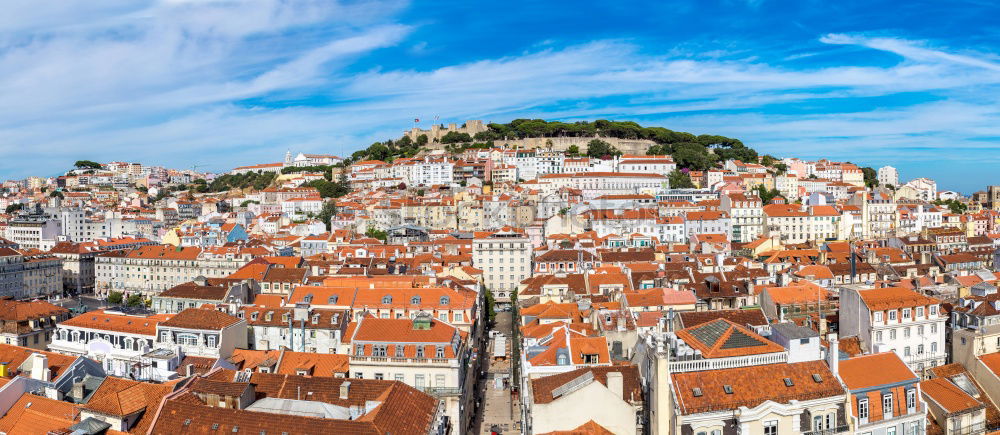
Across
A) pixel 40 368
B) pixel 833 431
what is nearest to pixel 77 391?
pixel 40 368

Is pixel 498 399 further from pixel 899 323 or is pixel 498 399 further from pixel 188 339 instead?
pixel 899 323

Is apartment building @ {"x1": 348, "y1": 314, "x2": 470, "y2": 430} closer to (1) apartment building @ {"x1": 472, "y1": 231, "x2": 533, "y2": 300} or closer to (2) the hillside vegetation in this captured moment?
(1) apartment building @ {"x1": 472, "y1": 231, "x2": 533, "y2": 300}

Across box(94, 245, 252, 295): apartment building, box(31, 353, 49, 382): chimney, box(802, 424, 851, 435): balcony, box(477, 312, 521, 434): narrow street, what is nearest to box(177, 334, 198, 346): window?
box(31, 353, 49, 382): chimney

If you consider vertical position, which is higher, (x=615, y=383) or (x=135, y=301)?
(x=615, y=383)

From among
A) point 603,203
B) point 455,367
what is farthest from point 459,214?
point 455,367

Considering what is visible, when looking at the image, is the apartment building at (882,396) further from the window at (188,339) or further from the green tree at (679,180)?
the green tree at (679,180)

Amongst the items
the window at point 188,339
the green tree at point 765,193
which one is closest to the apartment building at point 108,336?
the window at point 188,339
